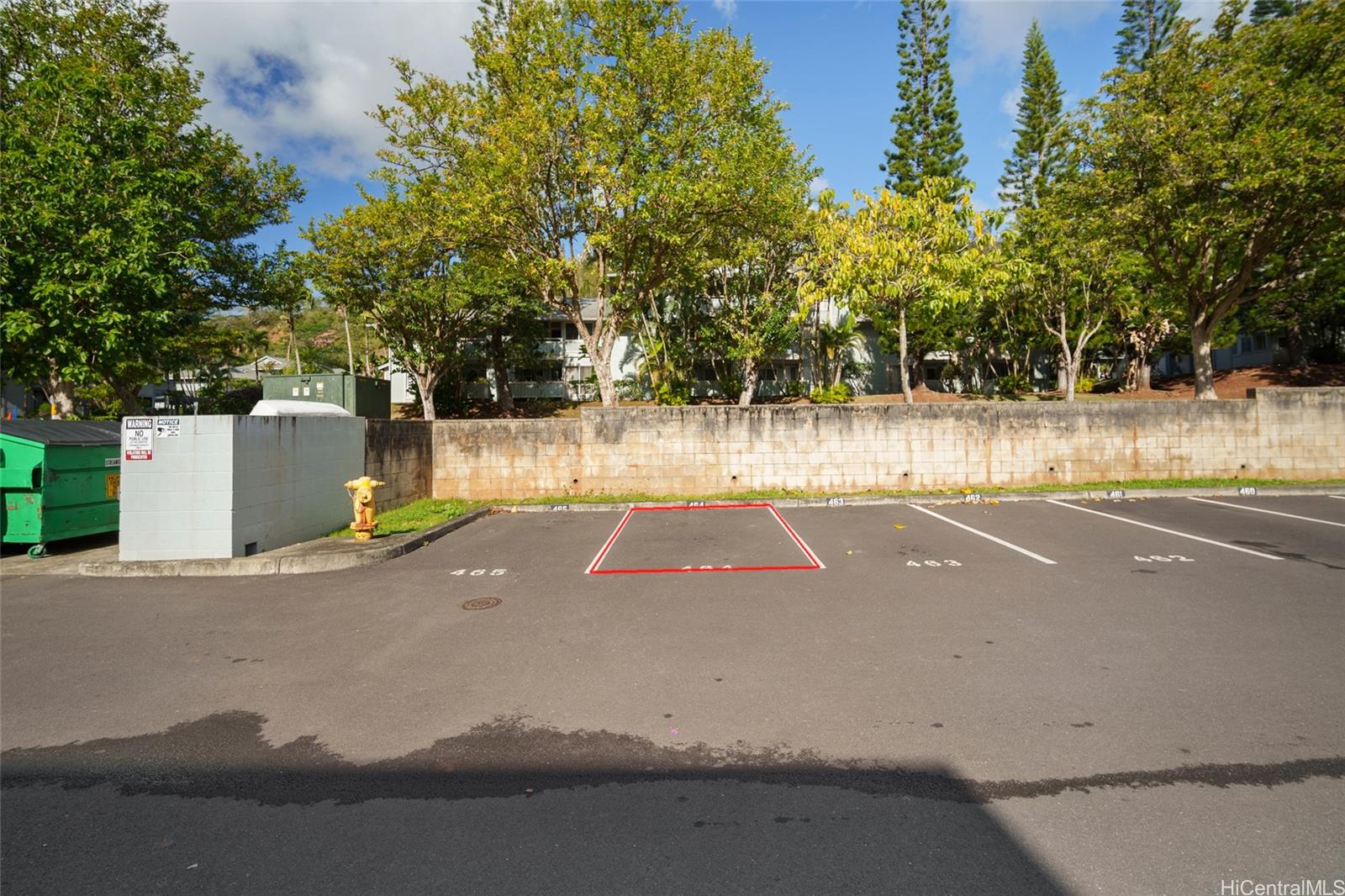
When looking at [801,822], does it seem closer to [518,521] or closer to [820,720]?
[820,720]

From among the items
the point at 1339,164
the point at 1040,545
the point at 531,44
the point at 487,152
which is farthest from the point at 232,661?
the point at 1339,164

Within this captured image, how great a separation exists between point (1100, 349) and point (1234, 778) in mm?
38891

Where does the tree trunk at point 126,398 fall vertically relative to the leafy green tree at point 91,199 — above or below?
below

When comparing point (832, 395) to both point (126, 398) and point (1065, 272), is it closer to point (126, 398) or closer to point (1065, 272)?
point (1065, 272)

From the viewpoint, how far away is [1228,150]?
13781 millimetres

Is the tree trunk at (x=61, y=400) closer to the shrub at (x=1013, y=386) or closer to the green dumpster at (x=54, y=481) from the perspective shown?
the green dumpster at (x=54, y=481)

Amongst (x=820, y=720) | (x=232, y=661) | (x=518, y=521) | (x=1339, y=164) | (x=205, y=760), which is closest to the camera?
(x=205, y=760)

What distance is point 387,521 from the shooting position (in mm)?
10844

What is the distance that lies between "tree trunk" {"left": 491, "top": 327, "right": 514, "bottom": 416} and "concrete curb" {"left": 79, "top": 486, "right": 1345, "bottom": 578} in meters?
19.1

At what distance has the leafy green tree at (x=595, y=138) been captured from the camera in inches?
539

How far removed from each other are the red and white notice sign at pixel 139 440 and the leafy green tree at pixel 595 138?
322 inches

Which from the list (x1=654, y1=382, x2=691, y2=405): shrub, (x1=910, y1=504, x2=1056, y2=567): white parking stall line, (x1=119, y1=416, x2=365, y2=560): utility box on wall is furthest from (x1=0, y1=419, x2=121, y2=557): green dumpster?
(x1=654, y1=382, x2=691, y2=405): shrub

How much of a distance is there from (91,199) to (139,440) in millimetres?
6121

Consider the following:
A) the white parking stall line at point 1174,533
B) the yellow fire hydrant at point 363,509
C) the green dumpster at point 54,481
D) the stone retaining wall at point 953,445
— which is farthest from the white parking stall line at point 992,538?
the green dumpster at point 54,481
